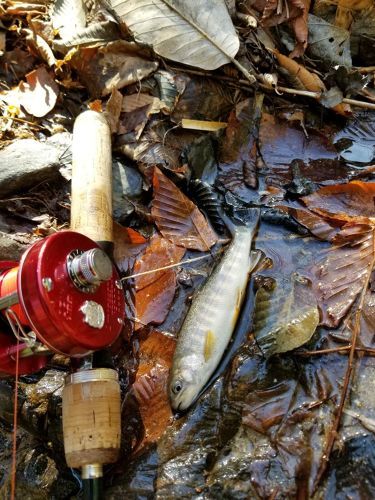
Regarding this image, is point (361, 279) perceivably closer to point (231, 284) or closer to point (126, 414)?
point (231, 284)

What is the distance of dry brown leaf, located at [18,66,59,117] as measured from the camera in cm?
427

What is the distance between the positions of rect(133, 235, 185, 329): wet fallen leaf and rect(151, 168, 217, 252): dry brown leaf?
0.08m

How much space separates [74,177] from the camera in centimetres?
341

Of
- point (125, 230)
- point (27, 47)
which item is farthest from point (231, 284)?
point (27, 47)

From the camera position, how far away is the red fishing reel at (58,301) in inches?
95.2

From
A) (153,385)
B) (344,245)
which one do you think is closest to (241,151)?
(344,245)

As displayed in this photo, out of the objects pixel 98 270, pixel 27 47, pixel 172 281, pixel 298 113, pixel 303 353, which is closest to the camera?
pixel 98 270

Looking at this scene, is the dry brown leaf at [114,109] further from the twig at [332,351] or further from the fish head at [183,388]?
the twig at [332,351]

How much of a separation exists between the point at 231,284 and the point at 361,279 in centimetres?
76

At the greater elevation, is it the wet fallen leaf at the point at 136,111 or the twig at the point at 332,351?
the wet fallen leaf at the point at 136,111

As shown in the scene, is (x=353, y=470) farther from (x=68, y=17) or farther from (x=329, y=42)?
(x=68, y=17)

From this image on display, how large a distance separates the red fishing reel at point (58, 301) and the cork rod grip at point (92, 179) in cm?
45

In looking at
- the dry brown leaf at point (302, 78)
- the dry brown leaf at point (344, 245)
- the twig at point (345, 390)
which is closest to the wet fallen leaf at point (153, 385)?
the twig at point (345, 390)

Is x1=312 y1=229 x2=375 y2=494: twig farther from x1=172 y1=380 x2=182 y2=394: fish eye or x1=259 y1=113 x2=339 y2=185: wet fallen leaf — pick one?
x1=259 y1=113 x2=339 y2=185: wet fallen leaf
